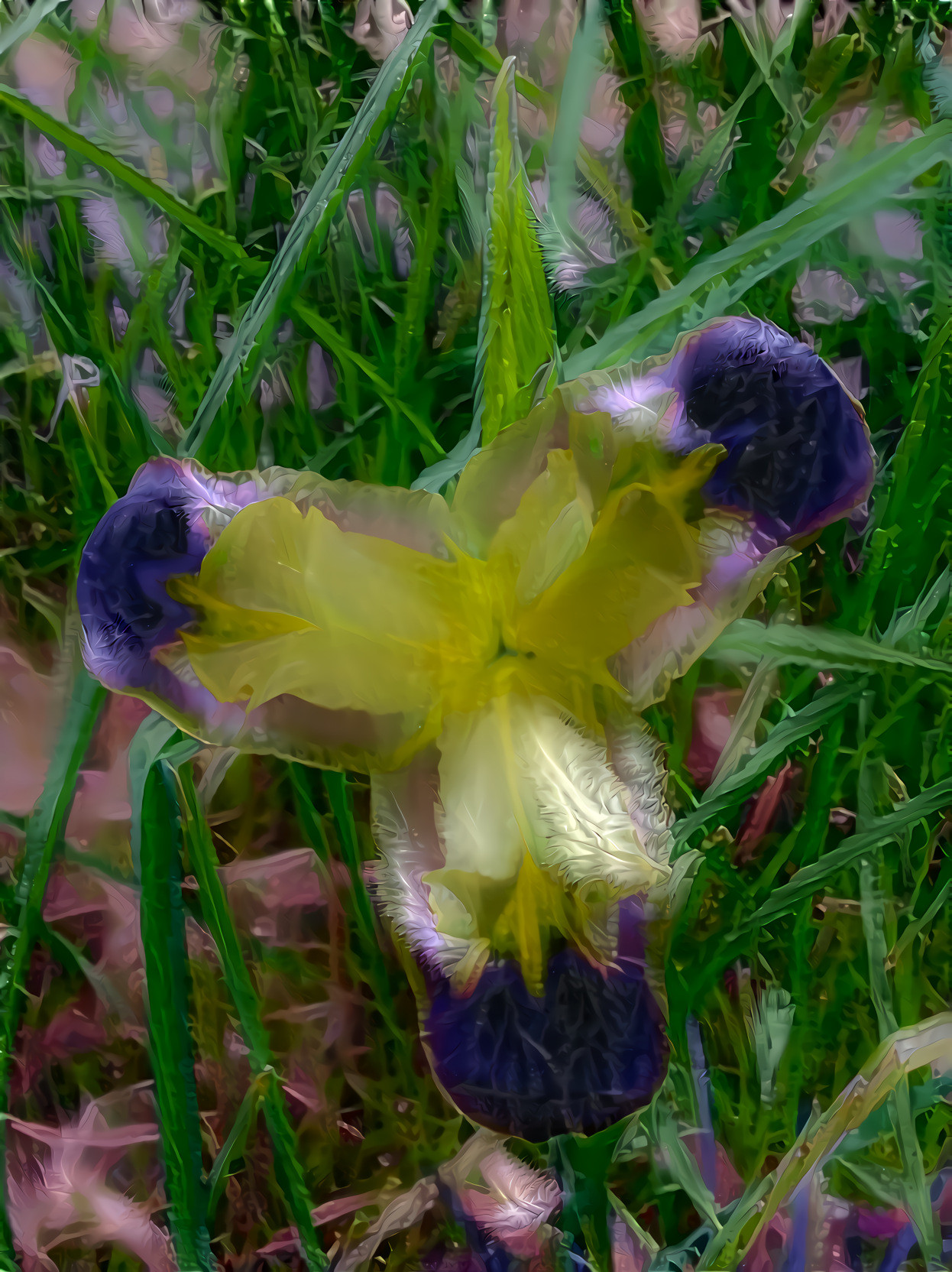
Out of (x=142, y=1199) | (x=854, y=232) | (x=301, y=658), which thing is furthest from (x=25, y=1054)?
(x=854, y=232)

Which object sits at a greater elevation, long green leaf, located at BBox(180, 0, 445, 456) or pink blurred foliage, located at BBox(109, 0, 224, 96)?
pink blurred foliage, located at BBox(109, 0, 224, 96)

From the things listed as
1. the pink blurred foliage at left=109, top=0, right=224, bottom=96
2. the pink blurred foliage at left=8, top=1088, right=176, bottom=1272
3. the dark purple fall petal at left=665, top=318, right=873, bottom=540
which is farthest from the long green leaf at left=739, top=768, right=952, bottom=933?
the pink blurred foliage at left=109, top=0, right=224, bottom=96

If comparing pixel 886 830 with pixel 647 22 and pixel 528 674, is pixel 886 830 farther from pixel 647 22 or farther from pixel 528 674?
pixel 647 22

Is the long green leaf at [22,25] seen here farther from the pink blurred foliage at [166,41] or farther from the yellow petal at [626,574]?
the yellow petal at [626,574]

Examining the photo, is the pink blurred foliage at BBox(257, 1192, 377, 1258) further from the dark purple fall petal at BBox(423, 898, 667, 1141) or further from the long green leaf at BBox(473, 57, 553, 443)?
the long green leaf at BBox(473, 57, 553, 443)

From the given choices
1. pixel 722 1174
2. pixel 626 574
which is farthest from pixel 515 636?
pixel 722 1174

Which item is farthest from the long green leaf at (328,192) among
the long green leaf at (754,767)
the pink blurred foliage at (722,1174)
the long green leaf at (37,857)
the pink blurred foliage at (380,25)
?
the pink blurred foliage at (722,1174)
